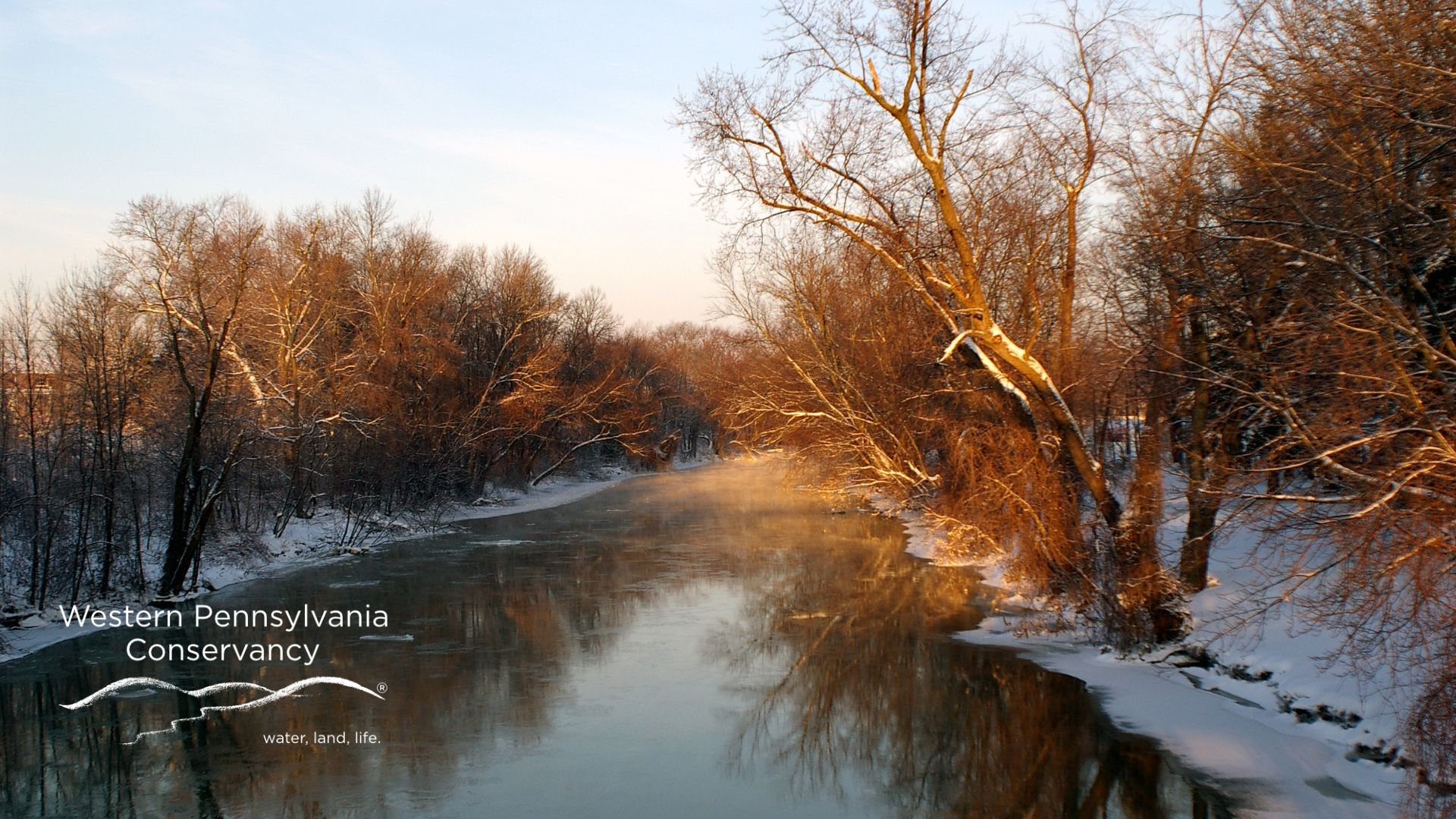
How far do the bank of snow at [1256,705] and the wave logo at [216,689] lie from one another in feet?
26.0

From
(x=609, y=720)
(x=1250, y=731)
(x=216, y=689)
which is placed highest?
(x=216, y=689)

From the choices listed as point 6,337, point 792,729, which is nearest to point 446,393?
point 6,337

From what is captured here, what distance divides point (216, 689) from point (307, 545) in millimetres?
11272

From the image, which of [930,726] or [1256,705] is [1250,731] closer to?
A: [1256,705]

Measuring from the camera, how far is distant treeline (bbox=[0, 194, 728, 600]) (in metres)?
14.6

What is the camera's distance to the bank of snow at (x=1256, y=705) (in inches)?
283

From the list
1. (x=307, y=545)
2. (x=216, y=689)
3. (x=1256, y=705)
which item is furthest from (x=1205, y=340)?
(x=307, y=545)

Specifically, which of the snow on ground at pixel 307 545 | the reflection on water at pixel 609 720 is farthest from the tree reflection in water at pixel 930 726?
the snow on ground at pixel 307 545

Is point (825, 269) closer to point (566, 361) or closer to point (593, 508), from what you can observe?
point (593, 508)

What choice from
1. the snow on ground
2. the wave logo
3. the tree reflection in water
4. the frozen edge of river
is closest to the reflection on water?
the tree reflection in water

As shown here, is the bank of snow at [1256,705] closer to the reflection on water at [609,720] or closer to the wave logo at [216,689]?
the reflection on water at [609,720]

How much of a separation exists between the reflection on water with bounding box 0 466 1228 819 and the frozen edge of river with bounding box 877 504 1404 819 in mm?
342

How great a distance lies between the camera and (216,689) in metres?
10.4

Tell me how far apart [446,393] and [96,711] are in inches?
924
